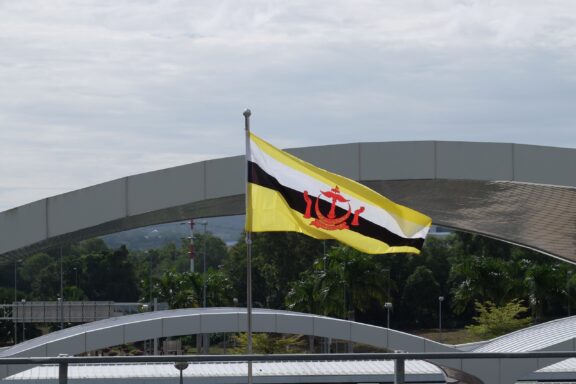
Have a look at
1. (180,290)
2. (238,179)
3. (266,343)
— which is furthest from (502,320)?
(238,179)

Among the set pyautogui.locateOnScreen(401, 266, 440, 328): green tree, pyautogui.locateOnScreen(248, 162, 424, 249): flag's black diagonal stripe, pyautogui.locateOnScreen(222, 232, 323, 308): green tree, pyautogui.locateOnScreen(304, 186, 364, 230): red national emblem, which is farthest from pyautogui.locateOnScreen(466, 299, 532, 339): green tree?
pyautogui.locateOnScreen(304, 186, 364, 230): red national emblem

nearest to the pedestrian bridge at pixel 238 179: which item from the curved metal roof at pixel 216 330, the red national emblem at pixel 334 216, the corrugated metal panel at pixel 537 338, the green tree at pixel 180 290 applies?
the red national emblem at pixel 334 216

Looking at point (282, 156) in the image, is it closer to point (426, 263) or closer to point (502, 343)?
point (502, 343)

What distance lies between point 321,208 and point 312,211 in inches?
4.9

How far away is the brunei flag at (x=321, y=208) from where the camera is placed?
12.9m

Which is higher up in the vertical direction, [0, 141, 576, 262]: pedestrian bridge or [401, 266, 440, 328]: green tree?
[0, 141, 576, 262]: pedestrian bridge

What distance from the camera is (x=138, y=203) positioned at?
17.3m

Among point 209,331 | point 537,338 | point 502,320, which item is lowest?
point 502,320

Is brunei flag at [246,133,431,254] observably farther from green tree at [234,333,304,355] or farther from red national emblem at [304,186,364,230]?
green tree at [234,333,304,355]

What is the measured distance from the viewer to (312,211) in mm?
13117

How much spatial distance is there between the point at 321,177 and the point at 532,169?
18.9 ft

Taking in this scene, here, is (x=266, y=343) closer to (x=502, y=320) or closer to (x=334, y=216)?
(x=502, y=320)

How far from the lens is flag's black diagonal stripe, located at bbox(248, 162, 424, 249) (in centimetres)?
1294

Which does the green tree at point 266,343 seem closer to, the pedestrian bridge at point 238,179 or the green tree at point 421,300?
the green tree at point 421,300
